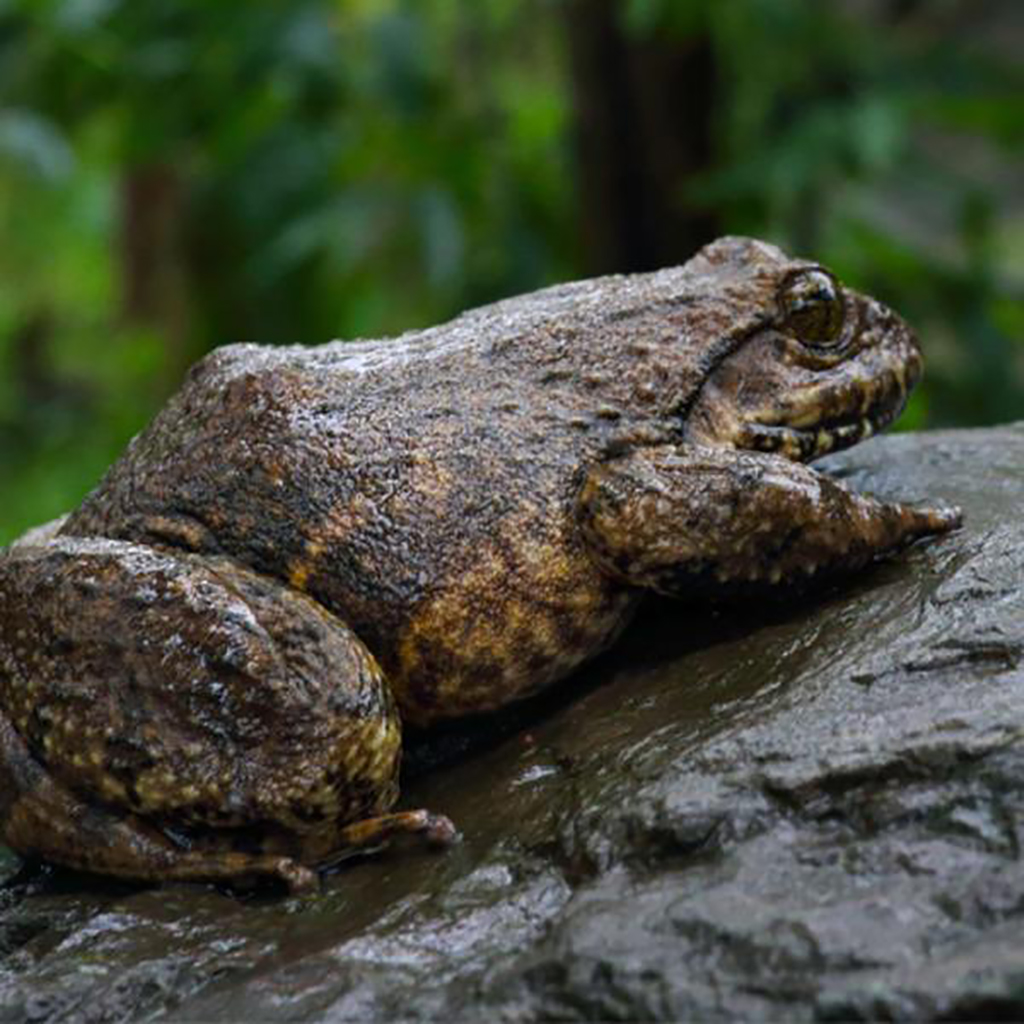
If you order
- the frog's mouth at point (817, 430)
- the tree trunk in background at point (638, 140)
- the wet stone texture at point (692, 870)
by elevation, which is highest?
the tree trunk in background at point (638, 140)

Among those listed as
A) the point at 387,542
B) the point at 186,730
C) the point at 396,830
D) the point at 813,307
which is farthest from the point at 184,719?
the point at 813,307

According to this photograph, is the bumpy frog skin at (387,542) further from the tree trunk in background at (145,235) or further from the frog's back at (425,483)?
the tree trunk in background at (145,235)

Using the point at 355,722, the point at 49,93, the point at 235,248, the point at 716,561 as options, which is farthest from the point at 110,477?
the point at 235,248

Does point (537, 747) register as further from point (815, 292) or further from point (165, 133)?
point (165, 133)

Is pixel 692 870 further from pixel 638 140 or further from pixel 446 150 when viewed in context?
pixel 638 140

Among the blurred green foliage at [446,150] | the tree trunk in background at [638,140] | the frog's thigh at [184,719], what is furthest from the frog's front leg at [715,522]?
the tree trunk in background at [638,140]

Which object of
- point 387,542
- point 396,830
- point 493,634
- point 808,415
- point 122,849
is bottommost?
point 396,830
